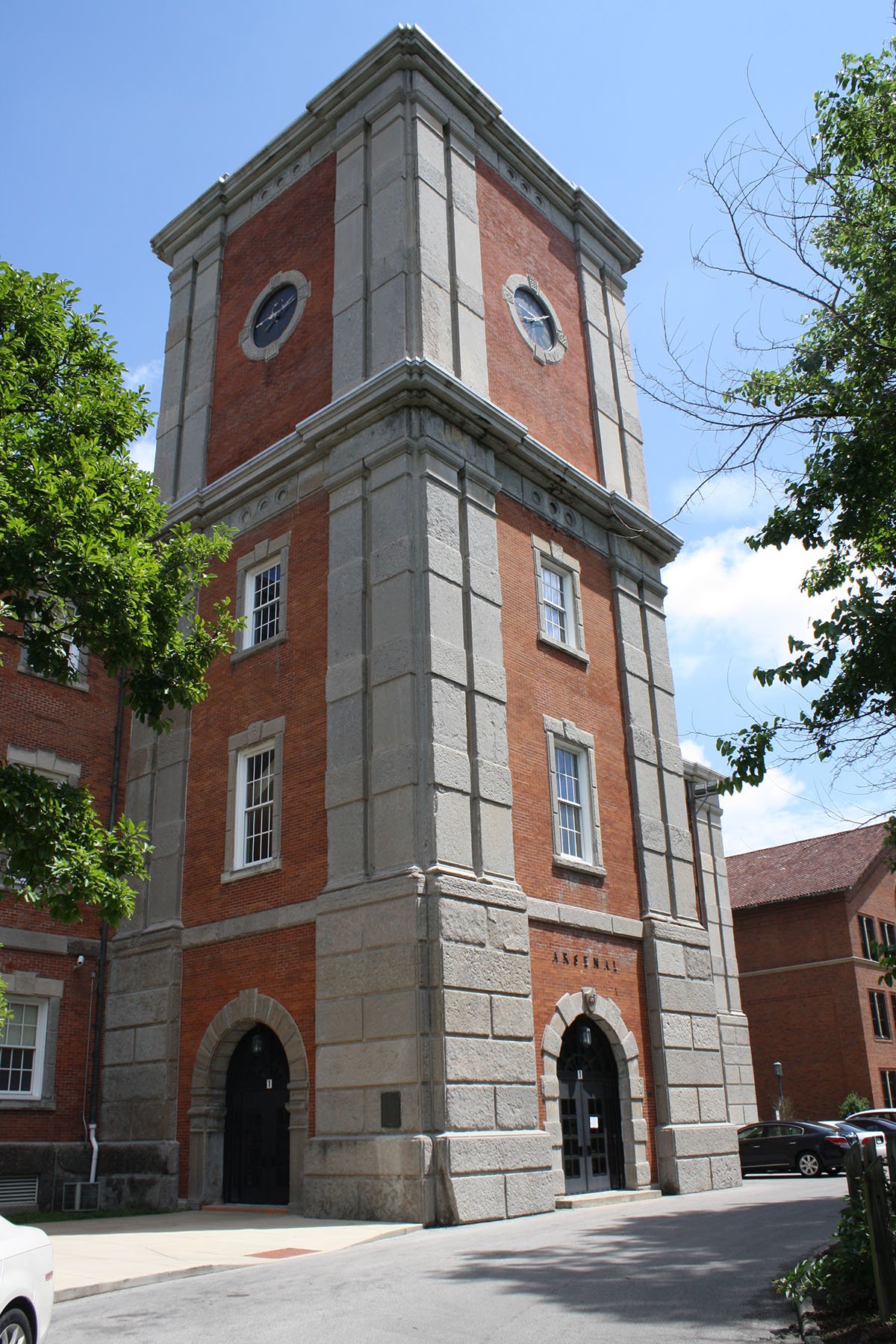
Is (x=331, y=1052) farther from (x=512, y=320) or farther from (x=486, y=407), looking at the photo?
(x=512, y=320)

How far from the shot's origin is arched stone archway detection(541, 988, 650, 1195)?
18031 mm

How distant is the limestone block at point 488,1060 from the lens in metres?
15.9

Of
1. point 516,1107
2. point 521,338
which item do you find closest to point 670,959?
point 516,1107

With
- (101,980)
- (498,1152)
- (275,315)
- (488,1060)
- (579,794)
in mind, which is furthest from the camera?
(275,315)

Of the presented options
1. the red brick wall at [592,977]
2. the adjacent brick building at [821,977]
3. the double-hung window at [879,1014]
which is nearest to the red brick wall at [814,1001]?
the adjacent brick building at [821,977]

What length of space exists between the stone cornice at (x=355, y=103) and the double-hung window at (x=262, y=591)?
9.77 m

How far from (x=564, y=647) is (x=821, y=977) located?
94.6ft

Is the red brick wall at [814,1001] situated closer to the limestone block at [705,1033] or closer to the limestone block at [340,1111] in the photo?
the limestone block at [705,1033]

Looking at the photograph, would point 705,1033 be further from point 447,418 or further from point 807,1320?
point 807,1320

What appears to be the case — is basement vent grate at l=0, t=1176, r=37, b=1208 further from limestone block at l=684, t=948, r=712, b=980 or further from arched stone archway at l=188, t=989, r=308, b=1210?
limestone block at l=684, t=948, r=712, b=980

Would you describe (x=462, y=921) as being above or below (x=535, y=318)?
below

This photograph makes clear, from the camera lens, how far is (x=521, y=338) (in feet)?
79.6

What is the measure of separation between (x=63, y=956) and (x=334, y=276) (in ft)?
47.0

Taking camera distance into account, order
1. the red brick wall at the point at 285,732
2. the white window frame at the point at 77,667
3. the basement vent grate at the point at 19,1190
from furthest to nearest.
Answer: the white window frame at the point at 77,667 < the basement vent grate at the point at 19,1190 < the red brick wall at the point at 285,732
